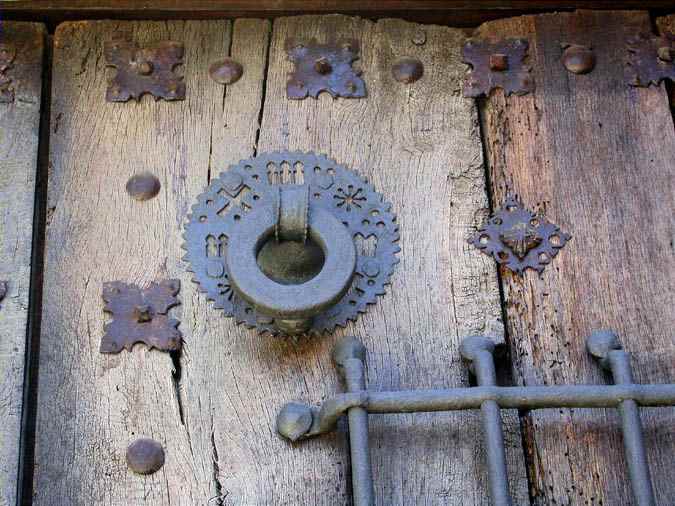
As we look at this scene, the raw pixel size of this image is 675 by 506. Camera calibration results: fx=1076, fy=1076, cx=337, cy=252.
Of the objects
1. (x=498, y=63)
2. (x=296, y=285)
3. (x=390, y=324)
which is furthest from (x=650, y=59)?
(x=296, y=285)

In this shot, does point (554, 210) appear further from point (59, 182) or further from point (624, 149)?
point (59, 182)

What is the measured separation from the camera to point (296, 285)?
154cm

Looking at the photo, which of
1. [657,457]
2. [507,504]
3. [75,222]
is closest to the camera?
[507,504]

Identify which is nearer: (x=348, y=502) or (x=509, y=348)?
(x=348, y=502)

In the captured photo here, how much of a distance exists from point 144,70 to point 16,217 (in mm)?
340

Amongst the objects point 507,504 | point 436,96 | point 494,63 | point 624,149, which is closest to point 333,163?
point 436,96

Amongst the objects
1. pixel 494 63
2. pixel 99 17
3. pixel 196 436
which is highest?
pixel 99 17

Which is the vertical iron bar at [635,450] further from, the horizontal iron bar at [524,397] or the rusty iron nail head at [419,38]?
the rusty iron nail head at [419,38]

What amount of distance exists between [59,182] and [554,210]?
2.66ft

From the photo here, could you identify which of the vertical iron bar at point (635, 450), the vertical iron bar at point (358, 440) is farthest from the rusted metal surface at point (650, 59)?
the vertical iron bar at point (358, 440)

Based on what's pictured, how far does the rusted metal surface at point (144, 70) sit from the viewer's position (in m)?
1.84

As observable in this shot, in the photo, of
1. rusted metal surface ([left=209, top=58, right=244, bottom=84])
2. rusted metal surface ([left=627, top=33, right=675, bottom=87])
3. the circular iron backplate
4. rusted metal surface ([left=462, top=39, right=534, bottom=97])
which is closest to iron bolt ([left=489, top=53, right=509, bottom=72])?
rusted metal surface ([left=462, top=39, right=534, bottom=97])

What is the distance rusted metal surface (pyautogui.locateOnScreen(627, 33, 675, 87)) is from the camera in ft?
6.12

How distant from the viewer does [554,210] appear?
1757 millimetres
